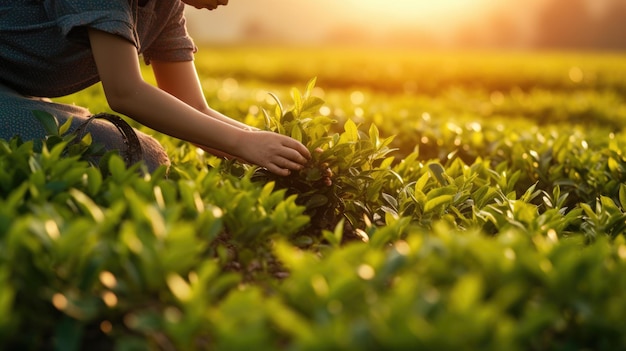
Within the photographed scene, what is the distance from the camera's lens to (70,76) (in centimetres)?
316

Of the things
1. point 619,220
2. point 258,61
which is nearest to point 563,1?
point 258,61

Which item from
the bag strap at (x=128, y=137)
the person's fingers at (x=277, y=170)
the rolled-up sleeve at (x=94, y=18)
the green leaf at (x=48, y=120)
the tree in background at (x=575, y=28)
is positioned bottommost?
the tree in background at (x=575, y=28)

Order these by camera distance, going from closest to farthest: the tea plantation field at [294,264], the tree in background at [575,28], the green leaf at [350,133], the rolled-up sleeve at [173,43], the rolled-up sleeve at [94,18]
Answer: the tea plantation field at [294,264] → the rolled-up sleeve at [94,18] → the green leaf at [350,133] → the rolled-up sleeve at [173,43] → the tree in background at [575,28]

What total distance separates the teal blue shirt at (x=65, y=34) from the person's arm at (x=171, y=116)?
0.08 metres

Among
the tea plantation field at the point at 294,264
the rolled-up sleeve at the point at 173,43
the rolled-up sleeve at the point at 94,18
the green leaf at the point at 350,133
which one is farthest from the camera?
the rolled-up sleeve at the point at 173,43

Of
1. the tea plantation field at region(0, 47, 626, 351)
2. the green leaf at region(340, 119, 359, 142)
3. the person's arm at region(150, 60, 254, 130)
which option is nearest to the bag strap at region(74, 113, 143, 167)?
the tea plantation field at region(0, 47, 626, 351)

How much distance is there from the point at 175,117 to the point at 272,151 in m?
0.39

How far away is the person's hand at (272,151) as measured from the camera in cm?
262

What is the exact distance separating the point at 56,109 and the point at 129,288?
1.68 metres

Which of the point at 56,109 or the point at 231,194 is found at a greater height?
the point at 231,194

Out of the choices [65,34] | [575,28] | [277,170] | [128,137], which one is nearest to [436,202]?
[277,170]

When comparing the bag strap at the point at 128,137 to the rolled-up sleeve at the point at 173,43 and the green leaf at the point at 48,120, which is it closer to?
the green leaf at the point at 48,120

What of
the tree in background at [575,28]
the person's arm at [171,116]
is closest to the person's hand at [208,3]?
the person's arm at [171,116]

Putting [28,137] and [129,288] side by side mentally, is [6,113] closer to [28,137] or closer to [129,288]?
[28,137]
